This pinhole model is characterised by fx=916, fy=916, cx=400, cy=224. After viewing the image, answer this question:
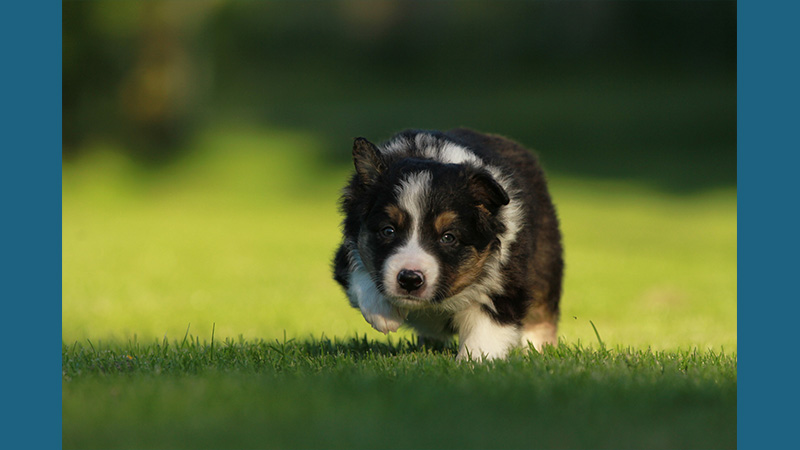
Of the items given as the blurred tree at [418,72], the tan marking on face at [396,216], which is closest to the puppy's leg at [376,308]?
the tan marking on face at [396,216]

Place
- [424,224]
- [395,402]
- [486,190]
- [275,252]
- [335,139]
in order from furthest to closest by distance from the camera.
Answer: [335,139] < [275,252] < [486,190] < [424,224] < [395,402]

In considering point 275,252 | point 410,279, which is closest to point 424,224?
point 410,279

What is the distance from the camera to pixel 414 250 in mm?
5352

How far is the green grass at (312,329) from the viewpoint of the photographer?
4.15 m

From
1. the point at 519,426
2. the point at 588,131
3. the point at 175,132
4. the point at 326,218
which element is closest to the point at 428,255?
the point at 519,426

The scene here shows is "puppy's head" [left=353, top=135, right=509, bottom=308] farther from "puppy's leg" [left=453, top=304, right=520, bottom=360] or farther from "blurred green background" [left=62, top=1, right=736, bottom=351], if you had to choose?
"blurred green background" [left=62, top=1, right=736, bottom=351]

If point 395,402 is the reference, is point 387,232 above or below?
above

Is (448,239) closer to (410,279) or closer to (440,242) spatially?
(440,242)

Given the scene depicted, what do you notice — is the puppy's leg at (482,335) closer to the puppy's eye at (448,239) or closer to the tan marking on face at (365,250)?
the puppy's eye at (448,239)

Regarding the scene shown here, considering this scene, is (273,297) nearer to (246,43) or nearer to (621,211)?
(621,211)

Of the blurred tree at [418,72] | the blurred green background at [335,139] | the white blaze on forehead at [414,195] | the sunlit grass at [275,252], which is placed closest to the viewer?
the white blaze on forehead at [414,195]

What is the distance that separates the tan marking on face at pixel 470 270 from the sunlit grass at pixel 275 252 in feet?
4.34

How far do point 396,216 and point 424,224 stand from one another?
17cm

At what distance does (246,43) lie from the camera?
108 feet
